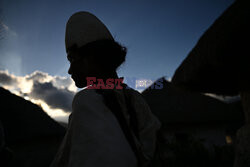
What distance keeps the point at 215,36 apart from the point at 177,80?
1945 mm

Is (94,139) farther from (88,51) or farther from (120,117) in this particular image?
(88,51)

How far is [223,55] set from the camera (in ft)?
8.86

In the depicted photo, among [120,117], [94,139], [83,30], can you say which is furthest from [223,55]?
[94,139]

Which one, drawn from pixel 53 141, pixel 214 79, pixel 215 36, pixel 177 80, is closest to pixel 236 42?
pixel 215 36

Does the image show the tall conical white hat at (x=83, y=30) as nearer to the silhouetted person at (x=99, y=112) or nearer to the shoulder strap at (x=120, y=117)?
the silhouetted person at (x=99, y=112)

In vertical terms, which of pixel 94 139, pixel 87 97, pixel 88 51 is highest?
pixel 88 51

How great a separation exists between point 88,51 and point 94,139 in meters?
0.46

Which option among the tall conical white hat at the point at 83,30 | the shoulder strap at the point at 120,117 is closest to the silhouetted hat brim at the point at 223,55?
the tall conical white hat at the point at 83,30

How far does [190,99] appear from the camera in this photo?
8.26 m

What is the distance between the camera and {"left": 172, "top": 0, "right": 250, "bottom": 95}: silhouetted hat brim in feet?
7.74

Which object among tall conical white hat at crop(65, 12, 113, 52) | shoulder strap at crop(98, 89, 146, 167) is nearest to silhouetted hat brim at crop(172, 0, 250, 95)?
tall conical white hat at crop(65, 12, 113, 52)

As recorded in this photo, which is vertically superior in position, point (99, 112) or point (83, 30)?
point (83, 30)

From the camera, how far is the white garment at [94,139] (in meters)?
0.42

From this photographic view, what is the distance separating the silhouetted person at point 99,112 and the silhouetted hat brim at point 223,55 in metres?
2.42
